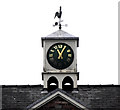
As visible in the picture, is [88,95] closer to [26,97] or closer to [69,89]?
[69,89]

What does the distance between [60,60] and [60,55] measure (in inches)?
15.4

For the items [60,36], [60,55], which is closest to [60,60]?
[60,55]

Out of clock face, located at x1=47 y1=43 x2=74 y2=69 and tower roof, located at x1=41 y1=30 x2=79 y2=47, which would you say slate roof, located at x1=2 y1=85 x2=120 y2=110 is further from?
tower roof, located at x1=41 y1=30 x2=79 y2=47

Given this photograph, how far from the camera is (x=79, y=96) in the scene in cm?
4597

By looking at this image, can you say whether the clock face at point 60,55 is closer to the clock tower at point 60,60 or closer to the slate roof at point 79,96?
the clock tower at point 60,60

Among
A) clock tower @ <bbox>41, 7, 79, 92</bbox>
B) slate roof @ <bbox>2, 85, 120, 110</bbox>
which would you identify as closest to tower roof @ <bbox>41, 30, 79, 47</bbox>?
clock tower @ <bbox>41, 7, 79, 92</bbox>

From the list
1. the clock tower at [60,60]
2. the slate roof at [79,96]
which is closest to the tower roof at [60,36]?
the clock tower at [60,60]

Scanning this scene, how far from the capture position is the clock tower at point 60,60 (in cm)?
4634

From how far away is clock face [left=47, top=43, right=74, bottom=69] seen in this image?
152 feet

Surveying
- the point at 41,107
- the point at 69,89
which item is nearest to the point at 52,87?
the point at 69,89

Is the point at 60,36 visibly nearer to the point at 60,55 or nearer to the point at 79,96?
the point at 60,55

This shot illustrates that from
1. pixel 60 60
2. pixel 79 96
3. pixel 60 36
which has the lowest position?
pixel 79 96

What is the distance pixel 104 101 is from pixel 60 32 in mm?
6724

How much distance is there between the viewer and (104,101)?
45438 mm
